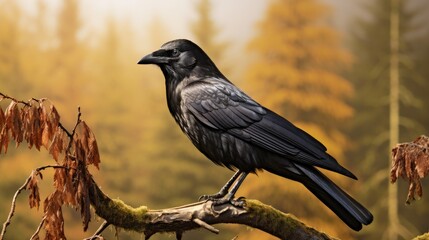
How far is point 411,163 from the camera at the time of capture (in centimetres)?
310

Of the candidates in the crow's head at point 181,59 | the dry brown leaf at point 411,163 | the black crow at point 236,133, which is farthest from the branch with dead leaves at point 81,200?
the crow's head at point 181,59

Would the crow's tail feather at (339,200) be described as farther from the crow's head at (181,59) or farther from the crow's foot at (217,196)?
the crow's head at (181,59)

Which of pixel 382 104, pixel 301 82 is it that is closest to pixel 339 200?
pixel 301 82

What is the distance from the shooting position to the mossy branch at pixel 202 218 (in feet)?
9.85

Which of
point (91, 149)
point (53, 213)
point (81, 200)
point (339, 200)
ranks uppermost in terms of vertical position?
point (339, 200)

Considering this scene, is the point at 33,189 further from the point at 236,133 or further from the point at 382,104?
the point at 382,104

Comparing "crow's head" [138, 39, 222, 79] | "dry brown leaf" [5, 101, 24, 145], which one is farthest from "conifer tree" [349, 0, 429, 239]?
"dry brown leaf" [5, 101, 24, 145]

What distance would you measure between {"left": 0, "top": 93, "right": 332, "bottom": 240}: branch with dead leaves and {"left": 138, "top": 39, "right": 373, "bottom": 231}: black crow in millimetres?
116

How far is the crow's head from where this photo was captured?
3.16m

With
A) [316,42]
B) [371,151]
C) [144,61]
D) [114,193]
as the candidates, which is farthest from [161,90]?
[144,61]

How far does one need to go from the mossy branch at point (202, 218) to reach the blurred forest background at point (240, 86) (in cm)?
704

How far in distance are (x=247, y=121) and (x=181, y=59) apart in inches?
17.8

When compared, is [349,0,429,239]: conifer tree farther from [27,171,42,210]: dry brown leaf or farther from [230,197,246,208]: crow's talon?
[27,171,42,210]: dry brown leaf

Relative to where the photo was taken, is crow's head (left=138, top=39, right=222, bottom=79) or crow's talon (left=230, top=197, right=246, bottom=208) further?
crow's head (left=138, top=39, right=222, bottom=79)
